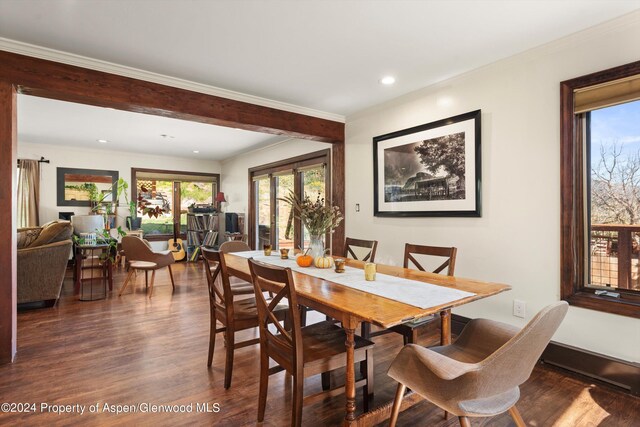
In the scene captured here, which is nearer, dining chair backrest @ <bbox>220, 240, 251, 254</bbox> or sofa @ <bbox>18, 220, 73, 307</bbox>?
dining chair backrest @ <bbox>220, 240, 251, 254</bbox>

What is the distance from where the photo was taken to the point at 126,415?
1.91m

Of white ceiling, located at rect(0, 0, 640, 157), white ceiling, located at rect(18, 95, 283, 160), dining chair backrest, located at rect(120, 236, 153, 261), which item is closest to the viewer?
white ceiling, located at rect(0, 0, 640, 157)

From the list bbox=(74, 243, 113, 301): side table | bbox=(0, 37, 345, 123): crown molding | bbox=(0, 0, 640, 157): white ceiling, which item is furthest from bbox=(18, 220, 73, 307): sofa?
bbox=(0, 0, 640, 157): white ceiling

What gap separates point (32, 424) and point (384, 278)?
213cm

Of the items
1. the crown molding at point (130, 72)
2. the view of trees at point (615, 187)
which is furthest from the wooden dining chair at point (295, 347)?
the crown molding at point (130, 72)

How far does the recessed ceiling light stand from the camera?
10.4 feet

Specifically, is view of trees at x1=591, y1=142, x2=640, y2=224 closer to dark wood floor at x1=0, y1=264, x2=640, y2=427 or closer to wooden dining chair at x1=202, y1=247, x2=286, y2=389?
dark wood floor at x1=0, y1=264, x2=640, y2=427

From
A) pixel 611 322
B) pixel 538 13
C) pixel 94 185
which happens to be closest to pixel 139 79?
pixel 538 13

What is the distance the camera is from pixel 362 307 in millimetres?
1479

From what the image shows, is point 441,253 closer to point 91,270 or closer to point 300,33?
point 300,33

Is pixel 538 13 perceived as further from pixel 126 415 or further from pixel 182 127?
pixel 182 127

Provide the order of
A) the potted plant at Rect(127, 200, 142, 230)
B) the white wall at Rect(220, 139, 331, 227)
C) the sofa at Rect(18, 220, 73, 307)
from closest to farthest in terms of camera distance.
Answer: the sofa at Rect(18, 220, 73, 307) → the white wall at Rect(220, 139, 331, 227) → the potted plant at Rect(127, 200, 142, 230)

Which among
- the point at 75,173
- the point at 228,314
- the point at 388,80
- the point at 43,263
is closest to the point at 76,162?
the point at 75,173

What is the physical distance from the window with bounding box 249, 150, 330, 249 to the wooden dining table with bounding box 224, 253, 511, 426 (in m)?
2.81
